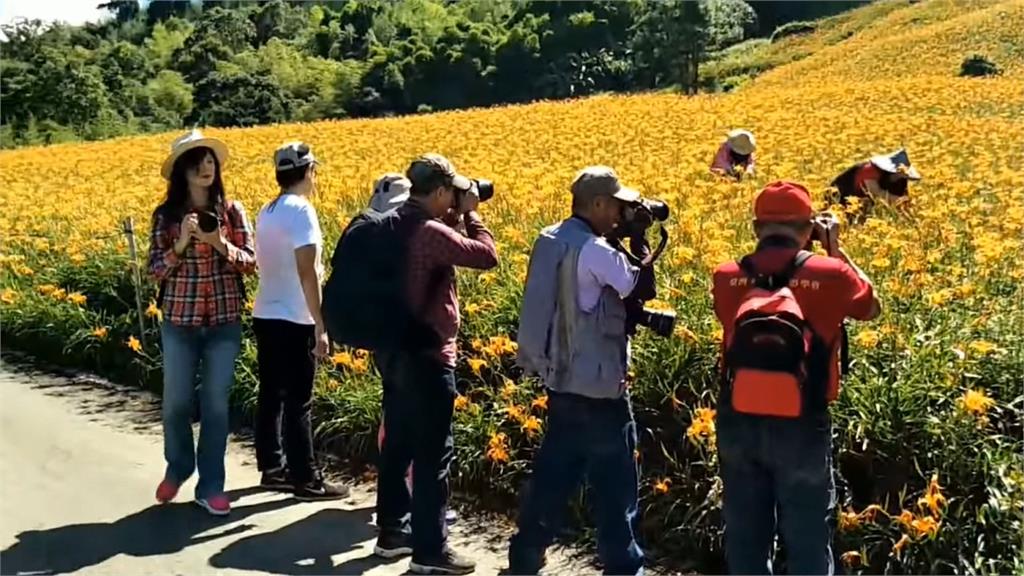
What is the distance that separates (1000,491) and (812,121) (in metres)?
11.7

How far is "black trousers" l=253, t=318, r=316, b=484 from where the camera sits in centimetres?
582

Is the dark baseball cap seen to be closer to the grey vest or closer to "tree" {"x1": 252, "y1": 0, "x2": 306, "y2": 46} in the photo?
the grey vest

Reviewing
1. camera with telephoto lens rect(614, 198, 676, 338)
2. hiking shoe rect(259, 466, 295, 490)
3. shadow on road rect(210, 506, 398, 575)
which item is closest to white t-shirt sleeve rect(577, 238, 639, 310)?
camera with telephoto lens rect(614, 198, 676, 338)

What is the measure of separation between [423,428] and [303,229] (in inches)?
47.7

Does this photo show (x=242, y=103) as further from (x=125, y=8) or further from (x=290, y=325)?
(x=125, y=8)

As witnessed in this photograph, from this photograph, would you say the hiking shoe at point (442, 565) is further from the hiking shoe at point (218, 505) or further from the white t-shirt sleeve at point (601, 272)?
the white t-shirt sleeve at point (601, 272)

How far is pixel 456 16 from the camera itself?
202 ft

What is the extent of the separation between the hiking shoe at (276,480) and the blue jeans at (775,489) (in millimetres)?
2696

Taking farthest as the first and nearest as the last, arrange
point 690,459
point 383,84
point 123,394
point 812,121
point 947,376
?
point 383,84 → point 812,121 → point 123,394 → point 690,459 → point 947,376

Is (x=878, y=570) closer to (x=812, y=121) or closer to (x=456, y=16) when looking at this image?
(x=812, y=121)

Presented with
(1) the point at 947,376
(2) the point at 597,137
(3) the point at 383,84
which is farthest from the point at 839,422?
(3) the point at 383,84

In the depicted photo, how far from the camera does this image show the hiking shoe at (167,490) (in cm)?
586

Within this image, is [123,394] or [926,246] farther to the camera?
[123,394]

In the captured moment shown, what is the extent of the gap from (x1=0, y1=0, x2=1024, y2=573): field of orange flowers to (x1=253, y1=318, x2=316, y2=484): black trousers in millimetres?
582
